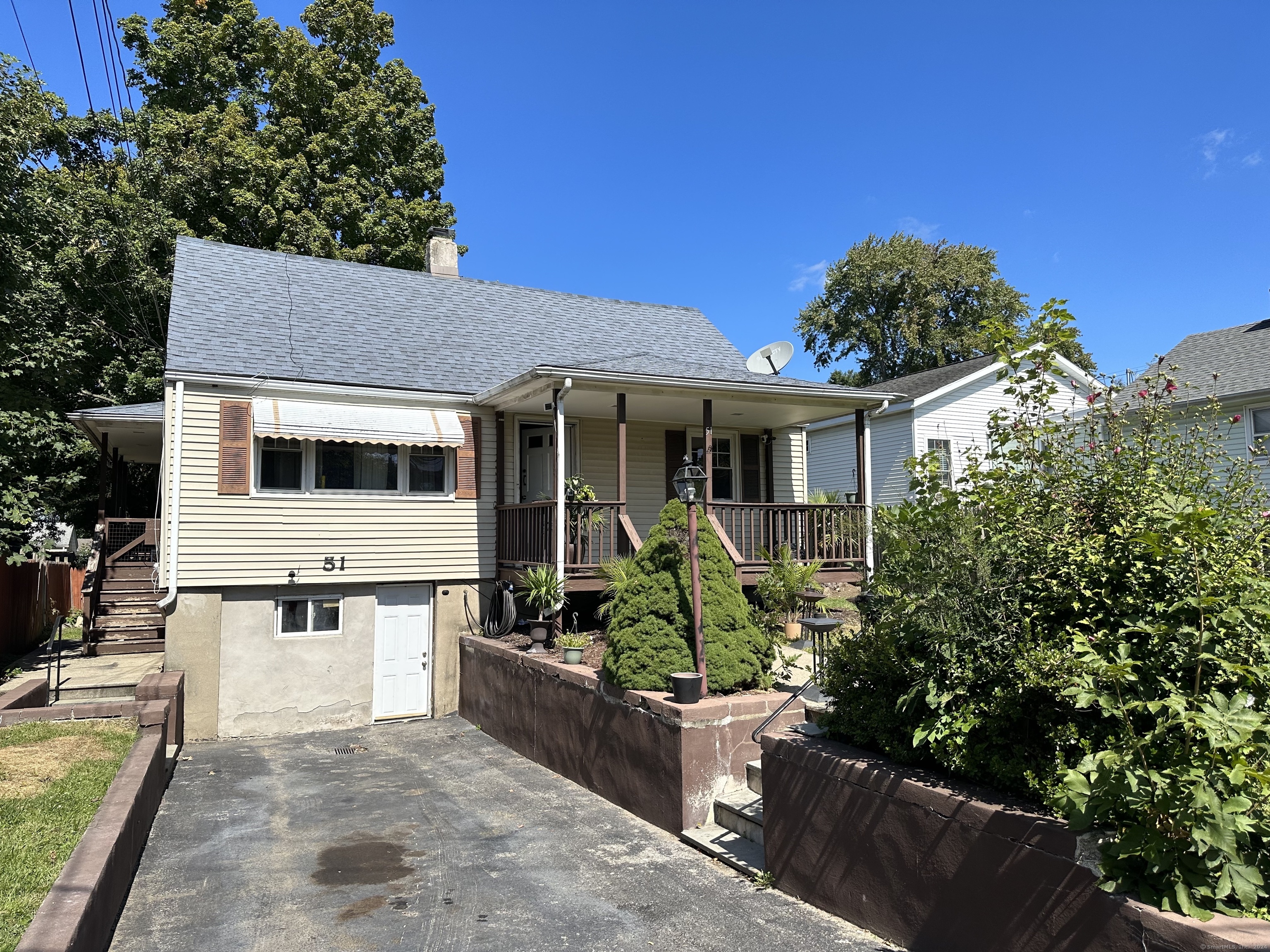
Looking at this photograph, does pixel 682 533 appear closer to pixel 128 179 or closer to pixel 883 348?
pixel 128 179

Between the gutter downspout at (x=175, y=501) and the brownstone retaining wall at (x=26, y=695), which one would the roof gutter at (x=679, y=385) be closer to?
the gutter downspout at (x=175, y=501)

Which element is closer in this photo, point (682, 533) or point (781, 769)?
point (781, 769)

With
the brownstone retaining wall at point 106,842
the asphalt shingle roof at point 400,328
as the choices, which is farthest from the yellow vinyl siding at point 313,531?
the brownstone retaining wall at point 106,842

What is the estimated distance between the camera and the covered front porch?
11.0 m

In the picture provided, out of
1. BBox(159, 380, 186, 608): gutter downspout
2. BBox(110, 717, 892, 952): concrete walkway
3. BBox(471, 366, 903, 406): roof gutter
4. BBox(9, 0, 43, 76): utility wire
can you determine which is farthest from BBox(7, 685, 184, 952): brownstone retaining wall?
BBox(9, 0, 43, 76): utility wire

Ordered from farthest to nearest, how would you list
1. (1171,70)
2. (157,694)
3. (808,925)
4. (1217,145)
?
(1217,145) → (1171,70) → (157,694) → (808,925)

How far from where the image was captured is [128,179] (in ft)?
71.7

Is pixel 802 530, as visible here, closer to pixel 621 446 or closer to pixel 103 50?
pixel 621 446

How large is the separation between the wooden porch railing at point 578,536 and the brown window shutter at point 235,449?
385 cm

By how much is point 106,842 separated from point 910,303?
3746cm

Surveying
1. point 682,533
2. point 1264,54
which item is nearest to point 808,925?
point 682,533

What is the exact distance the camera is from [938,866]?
435 cm

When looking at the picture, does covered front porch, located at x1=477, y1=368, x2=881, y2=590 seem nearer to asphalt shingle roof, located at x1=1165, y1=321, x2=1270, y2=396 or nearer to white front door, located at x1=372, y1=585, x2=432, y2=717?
white front door, located at x1=372, y1=585, x2=432, y2=717

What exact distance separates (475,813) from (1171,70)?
15.2 metres
